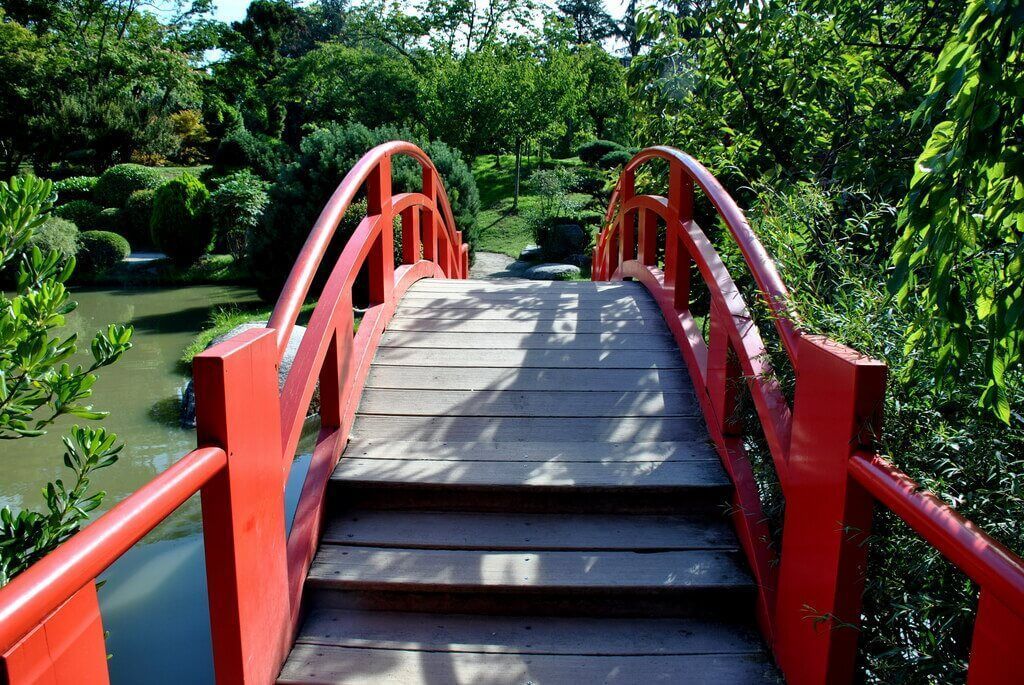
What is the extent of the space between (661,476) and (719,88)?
3034 mm

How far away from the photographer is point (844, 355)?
1.81 meters

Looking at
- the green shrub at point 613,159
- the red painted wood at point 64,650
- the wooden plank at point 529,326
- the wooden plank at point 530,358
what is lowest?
the wooden plank at point 530,358

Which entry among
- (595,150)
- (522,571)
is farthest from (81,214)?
(522,571)

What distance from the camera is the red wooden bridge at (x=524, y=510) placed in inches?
61.4

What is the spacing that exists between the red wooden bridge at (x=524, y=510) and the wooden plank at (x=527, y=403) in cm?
1

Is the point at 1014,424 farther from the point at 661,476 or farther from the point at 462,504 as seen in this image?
the point at 462,504

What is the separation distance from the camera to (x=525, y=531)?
2703 mm

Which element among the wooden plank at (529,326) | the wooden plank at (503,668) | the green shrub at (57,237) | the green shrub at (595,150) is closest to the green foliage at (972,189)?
the wooden plank at (503,668)

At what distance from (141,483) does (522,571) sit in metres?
4.02

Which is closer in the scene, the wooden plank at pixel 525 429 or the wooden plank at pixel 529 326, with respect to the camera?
the wooden plank at pixel 525 429

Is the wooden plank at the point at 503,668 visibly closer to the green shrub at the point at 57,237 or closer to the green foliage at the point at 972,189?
the green foliage at the point at 972,189

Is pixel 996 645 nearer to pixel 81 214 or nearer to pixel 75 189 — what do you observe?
pixel 81 214

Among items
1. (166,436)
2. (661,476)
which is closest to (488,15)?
(166,436)

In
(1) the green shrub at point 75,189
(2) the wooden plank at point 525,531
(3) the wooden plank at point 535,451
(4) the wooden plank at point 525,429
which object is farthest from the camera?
(1) the green shrub at point 75,189
